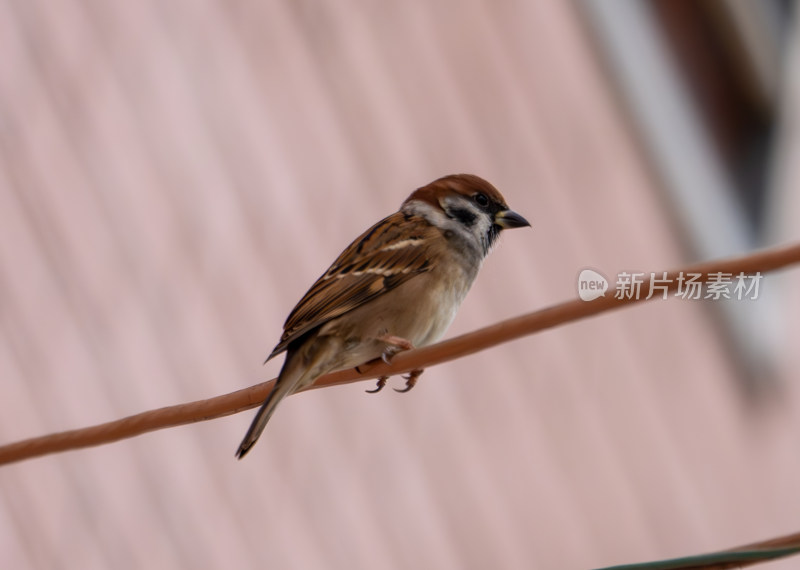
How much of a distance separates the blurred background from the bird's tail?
176 centimetres

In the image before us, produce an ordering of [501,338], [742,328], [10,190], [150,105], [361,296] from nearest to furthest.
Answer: [501,338] < [361,296] < [10,190] < [150,105] < [742,328]

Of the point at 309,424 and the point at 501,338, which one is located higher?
the point at 501,338

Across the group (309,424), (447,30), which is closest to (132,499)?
(309,424)

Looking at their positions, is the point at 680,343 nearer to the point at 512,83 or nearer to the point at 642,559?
the point at 642,559

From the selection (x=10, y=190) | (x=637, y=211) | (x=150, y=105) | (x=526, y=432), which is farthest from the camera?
(x=637, y=211)

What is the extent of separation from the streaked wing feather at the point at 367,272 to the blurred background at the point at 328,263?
1.58m

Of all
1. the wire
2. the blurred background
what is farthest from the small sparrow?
the blurred background

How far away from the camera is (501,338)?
1726mm

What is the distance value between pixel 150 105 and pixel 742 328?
148 inches

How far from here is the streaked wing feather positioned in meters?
2.68

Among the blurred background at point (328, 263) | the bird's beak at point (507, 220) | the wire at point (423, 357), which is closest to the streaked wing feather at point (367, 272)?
the bird's beak at point (507, 220)

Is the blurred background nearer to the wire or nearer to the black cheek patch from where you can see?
the black cheek patch

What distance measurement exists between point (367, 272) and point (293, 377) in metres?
0.49

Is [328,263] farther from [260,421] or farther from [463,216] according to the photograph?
[260,421]
